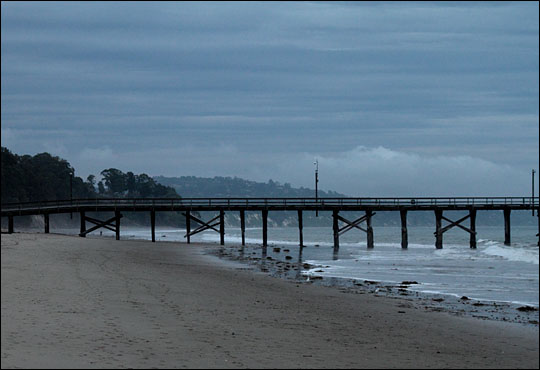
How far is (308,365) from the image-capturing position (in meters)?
12.2

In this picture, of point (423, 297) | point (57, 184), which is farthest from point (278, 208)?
point (57, 184)

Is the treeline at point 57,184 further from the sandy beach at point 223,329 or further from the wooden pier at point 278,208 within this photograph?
the sandy beach at point 223,329

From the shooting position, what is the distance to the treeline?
11519 centimetres

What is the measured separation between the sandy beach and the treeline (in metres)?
64.5

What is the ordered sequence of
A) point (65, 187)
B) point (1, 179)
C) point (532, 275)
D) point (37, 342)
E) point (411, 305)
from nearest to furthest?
point (37, 342)
point (411, 305)
point (532, 275)
point (1, 179)
point (65, 187)

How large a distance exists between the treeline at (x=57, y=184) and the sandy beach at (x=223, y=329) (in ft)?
212

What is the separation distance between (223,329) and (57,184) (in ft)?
405

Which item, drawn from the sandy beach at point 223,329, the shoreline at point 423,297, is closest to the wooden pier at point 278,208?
the shoreline at point 423,297

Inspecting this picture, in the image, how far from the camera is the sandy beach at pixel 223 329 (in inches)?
479

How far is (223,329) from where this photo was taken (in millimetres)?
15055

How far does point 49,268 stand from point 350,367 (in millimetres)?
15001

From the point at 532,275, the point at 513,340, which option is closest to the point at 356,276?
the point at 532,275

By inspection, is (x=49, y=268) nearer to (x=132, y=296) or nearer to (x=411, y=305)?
(x=132, y=296)

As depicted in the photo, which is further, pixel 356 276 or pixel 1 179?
pixel 1 179
